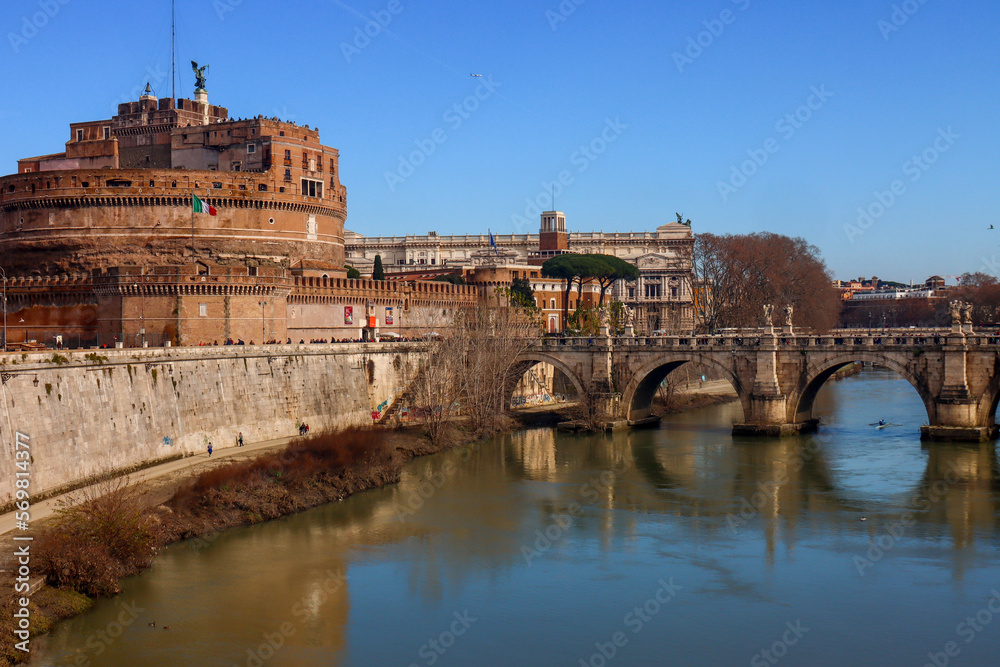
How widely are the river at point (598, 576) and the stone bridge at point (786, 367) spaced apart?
2.76m

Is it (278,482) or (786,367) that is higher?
(786,367)

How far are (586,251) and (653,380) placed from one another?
46676mm

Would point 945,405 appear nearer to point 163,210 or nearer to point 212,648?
point 212,648

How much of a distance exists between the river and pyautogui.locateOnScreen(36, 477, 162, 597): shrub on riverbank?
1.67ft

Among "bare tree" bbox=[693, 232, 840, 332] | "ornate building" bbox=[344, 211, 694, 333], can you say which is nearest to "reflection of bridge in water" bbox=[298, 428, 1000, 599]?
"bare tree" bbox=[693, 232, 840, 332]

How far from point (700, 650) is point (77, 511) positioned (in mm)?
13369

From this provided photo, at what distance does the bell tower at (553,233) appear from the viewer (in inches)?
3607

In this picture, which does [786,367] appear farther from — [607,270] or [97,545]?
[607,270]

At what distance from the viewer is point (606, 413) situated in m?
45.5

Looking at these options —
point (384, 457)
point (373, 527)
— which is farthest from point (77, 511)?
point (384, 457)

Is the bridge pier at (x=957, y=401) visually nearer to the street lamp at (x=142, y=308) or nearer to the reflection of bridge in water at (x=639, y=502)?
the reflection of bridge in water at (x=639, y=502)

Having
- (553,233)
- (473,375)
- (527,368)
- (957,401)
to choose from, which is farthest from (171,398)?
(553,233)

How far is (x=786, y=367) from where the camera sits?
42094 mm

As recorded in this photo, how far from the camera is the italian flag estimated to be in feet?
153
